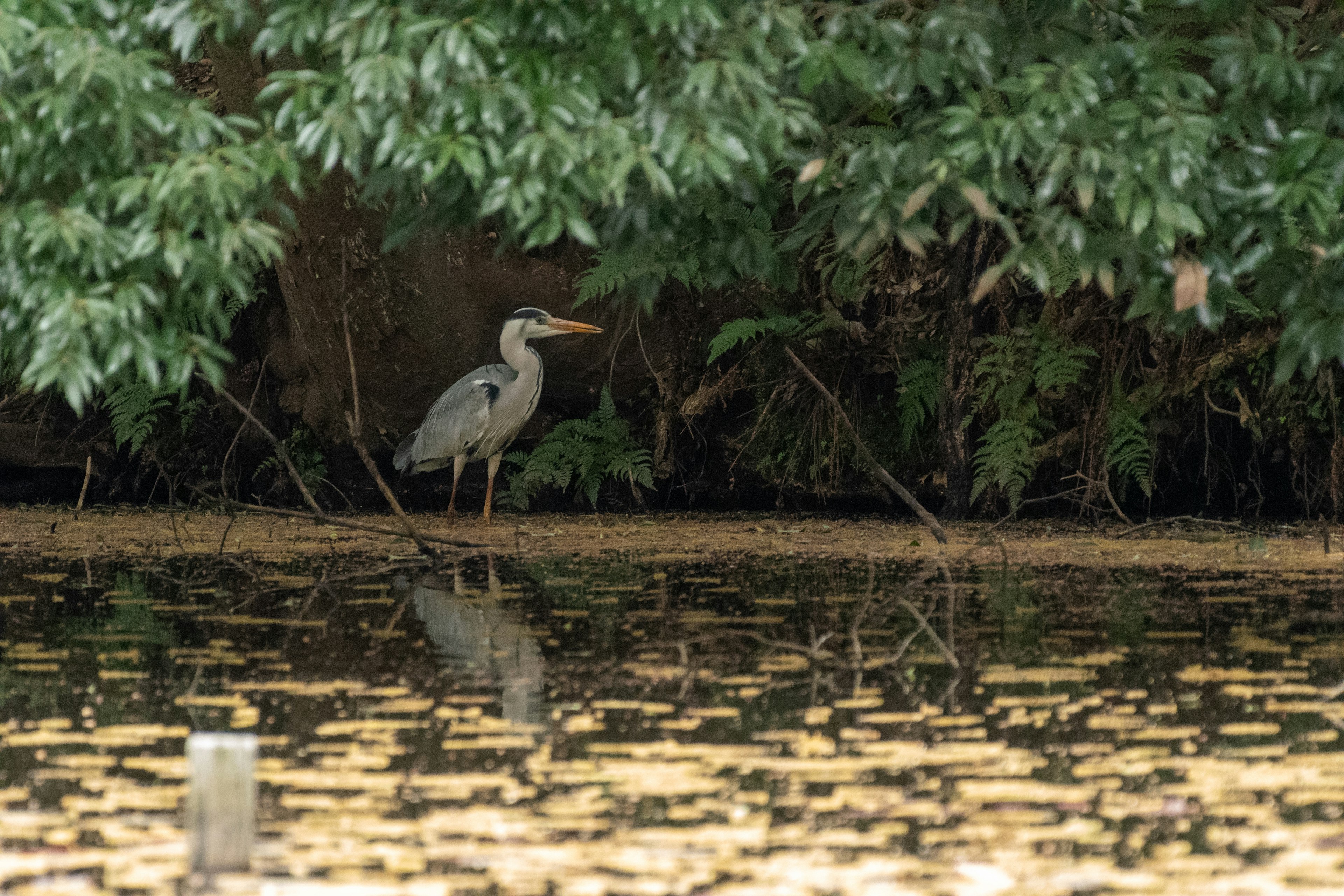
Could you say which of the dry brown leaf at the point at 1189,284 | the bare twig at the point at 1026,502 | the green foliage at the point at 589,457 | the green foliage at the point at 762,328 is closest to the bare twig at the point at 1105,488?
the bare twig at the point at 1026,502

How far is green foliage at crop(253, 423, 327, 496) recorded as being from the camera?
796cm

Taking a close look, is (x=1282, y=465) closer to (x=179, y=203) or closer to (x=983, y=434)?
(x=983, y=434)

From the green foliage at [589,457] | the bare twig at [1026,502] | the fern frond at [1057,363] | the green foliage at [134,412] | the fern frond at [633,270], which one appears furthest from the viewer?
the green foliage at [134,412]

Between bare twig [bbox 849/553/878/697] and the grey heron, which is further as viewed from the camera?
the grey heron

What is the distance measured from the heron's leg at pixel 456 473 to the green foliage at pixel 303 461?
776 millimetres

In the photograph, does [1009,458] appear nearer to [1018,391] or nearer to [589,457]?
[1018,391]

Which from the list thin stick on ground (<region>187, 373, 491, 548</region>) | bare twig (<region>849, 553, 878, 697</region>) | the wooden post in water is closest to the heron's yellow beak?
thin stick on ground (<region>187, 373, 491, 548</region>)

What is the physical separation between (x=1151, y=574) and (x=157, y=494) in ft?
17.4

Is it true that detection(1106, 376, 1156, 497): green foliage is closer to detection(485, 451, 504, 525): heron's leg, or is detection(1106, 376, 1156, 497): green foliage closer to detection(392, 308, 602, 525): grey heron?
detection(392, 308, 602, 525): grey heron

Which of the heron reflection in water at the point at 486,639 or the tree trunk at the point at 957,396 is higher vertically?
the tree trunk at the point at 957,396

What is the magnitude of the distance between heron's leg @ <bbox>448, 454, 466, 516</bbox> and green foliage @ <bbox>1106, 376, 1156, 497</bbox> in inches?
101

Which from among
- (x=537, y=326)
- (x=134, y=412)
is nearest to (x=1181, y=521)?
(x=537, y=326)

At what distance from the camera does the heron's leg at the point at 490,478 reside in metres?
7.16

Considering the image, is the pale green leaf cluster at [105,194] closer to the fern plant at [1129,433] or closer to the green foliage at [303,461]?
the fern plant at [1129,433]
